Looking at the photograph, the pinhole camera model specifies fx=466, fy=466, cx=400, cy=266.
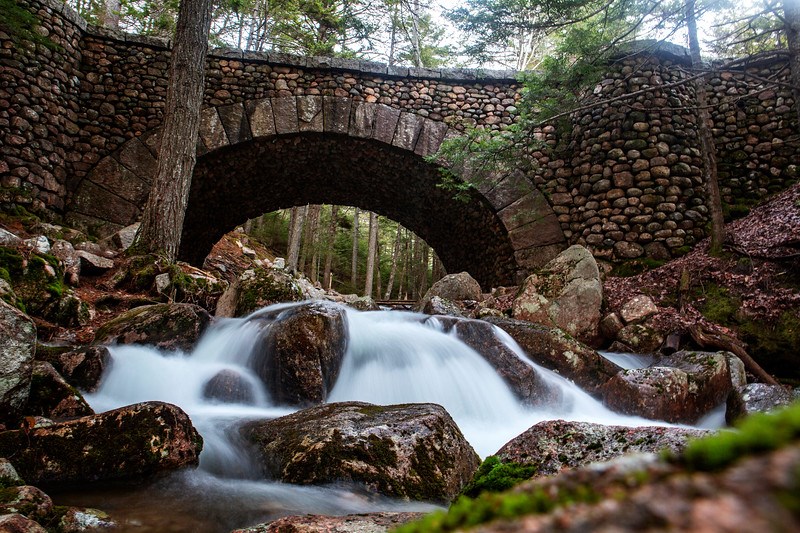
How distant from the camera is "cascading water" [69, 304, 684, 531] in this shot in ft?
6.97

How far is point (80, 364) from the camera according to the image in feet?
11.3

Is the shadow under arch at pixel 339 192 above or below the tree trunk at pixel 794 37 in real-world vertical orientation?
below

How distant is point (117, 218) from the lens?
305 inches

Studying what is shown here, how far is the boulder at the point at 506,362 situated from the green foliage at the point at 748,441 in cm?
416

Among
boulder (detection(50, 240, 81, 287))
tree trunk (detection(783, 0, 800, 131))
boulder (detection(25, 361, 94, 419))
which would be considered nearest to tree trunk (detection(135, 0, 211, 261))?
boulder (detection(50, 240, 81, 287))

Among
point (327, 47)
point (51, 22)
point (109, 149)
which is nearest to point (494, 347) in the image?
point (109, 149)

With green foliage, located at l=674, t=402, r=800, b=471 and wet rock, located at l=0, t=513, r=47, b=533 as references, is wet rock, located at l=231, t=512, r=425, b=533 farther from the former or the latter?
green foliage, located at l=674, t=402, r=800, b=471

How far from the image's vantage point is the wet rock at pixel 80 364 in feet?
11.0

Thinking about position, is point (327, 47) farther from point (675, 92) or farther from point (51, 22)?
point (675, 92)

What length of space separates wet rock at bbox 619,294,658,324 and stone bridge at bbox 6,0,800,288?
166cm

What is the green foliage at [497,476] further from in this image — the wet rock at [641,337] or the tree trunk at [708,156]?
the tree trunk at [708,156]

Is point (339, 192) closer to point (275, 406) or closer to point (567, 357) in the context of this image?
point (567, 357)

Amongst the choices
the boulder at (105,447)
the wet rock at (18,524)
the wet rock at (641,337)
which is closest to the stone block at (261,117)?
the wet rock at (641,337)

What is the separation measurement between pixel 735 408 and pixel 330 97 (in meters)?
7.53
